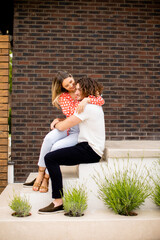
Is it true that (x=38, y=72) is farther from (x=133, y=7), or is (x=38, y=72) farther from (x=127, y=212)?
(x=127, y=212)

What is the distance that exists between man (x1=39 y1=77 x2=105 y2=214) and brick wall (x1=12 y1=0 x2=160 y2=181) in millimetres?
1758

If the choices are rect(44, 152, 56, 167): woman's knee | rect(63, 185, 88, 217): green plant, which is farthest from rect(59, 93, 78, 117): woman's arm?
rect(63, 185, 88, 217): green plant

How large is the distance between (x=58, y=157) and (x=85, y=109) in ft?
2.02

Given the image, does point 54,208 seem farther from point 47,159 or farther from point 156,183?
point 156,183

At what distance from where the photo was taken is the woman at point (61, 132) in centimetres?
352

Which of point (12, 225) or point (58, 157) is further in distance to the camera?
point (58, 157)

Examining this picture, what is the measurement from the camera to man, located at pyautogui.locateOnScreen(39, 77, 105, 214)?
3.30 metres

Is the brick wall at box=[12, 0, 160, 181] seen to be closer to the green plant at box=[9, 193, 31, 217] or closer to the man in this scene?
the man

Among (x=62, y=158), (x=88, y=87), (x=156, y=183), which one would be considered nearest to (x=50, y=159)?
(x=62, y=158)

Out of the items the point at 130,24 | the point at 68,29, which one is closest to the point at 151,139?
the point at 130,24

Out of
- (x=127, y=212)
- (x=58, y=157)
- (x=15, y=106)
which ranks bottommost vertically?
(x=127, y=212)

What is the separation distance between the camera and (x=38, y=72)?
521 cm

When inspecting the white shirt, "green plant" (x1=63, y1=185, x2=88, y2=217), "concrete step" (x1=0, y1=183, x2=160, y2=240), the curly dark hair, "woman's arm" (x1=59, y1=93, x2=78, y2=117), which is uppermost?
the curly dark hair

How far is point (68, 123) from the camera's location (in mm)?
3432
